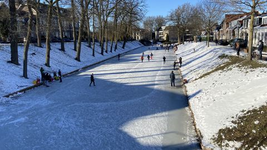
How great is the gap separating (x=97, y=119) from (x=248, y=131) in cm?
619

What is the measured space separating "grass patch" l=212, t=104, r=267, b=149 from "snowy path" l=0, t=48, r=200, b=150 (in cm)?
111

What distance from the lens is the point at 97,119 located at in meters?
9.78

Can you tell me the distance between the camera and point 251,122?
683cm

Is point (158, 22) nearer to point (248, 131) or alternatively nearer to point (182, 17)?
point (182, 17)

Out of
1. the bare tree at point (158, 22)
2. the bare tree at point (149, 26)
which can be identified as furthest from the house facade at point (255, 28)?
the bare tree at point (158, 22)

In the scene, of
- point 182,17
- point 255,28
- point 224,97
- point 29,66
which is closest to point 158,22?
point 182,17

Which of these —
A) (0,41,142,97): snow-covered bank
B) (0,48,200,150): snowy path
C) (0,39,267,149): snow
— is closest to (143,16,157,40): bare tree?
(0,41,142,97): snow-covered bank

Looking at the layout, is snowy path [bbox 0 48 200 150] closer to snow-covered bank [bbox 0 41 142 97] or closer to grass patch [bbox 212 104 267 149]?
grass patch [bbox 212 104 267 149]

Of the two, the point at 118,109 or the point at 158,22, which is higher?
the point at 158,22

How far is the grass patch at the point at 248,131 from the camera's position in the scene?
19.9ft

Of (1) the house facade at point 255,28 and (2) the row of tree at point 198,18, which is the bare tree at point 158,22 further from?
(1) the house facade at point 255,28

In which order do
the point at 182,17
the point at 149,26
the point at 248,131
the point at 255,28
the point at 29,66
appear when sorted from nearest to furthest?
the point at 248,131 → the point at 29,66 → the point at 255,28 → the point at 182,17 → the point at 149,26

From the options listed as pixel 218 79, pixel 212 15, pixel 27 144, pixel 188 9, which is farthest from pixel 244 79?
pixel 188 9

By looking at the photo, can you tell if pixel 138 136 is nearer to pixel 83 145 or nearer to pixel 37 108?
pixel 83 145
